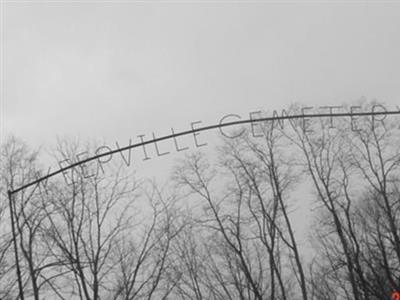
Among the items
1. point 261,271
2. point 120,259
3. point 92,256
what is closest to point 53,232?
point 92,256

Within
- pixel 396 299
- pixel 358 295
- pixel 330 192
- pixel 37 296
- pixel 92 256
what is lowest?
pixel 396 299

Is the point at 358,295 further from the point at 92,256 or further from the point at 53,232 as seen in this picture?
the point at 53,232

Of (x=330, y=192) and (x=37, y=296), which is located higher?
(x=330, y=192)

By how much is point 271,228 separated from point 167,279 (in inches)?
240

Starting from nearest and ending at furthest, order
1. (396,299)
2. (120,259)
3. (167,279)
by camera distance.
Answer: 1. (396,299)
2. (120,259)
3. (167,279)

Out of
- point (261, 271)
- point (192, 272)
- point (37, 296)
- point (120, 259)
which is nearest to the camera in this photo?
point (37, 296)

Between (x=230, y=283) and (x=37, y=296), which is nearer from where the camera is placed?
(x=37, y=296)

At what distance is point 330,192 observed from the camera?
961 inches

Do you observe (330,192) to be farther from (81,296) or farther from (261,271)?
(81,296)

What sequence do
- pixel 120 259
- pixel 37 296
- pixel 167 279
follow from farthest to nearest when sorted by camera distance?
pixel 167 279
pixel 120 259
pixel 37 296

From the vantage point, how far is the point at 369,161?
80.3ft

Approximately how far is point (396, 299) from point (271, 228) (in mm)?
15430

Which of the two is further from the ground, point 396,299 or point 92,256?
point 92,256

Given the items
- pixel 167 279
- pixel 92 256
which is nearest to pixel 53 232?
pixel 92 256
